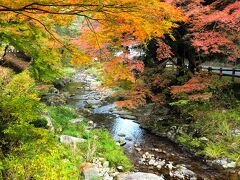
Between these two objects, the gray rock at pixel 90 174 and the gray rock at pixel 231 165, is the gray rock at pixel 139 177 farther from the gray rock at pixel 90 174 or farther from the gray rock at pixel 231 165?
the gray rock at pixel 231 165

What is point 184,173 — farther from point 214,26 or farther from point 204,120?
point 214,26

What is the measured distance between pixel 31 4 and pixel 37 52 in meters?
3.33

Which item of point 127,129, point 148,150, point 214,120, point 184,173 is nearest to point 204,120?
point 214,120

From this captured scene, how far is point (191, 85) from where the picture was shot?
35.9 feet

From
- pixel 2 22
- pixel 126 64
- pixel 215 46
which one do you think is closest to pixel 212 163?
pixel 215 46

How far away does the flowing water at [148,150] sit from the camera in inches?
329

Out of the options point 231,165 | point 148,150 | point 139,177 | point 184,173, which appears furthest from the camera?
point 148,150

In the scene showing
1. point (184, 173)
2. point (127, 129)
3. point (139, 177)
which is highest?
point (139, 177)

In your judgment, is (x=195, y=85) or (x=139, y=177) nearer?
(x=139, y=177)

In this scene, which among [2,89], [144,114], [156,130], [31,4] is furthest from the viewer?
[144,114]

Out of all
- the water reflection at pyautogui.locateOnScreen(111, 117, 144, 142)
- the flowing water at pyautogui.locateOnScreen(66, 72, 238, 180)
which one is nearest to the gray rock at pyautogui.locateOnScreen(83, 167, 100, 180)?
the flowing water at pyautogui.locateOnScreen(66, 72, 238, 180)

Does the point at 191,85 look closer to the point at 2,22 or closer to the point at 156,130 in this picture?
the point at 156,130

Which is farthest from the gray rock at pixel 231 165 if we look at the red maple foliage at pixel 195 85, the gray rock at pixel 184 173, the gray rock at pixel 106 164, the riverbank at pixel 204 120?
the gray rock at pixel 106 164

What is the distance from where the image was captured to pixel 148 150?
10.2m
